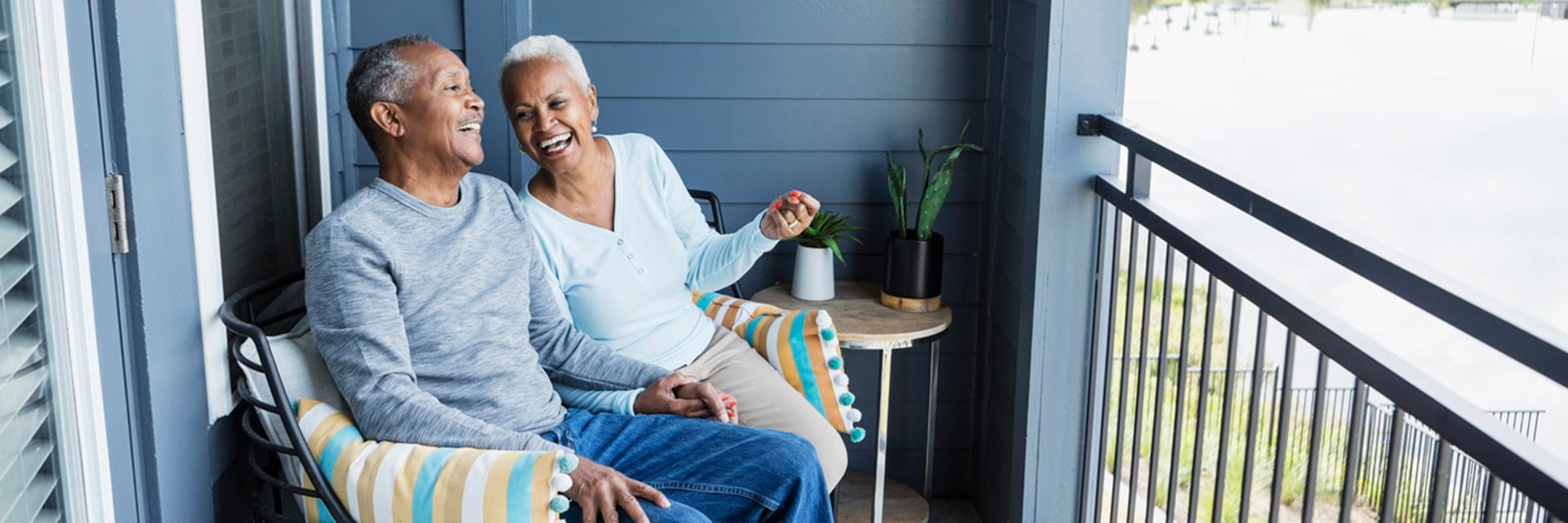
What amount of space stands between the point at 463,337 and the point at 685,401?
42 centimetres

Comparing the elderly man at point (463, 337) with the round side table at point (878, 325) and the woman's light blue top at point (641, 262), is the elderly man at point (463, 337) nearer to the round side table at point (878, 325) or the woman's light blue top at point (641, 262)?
the woman's light blue top at point (641, 262)

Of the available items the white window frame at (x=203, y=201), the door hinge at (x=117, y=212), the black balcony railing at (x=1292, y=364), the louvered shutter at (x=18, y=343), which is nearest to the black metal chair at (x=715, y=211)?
the black balcony railing at (x=1292, y=364)

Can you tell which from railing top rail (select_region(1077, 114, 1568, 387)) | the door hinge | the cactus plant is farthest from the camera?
the cactus plant

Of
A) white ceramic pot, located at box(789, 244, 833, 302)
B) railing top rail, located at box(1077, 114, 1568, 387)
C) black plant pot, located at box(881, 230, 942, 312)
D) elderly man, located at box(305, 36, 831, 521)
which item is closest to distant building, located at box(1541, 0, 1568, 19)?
black plant pot, located at box(881, 230, 942, 312)

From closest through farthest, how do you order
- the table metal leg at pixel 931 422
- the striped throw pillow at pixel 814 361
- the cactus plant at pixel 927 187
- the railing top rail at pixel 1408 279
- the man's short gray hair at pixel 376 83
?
the railing top rail at pixel 1408 279 < the man's short gray hair at pixel 376 83 < the striped throw pillow at pixel 814 361 < the cactus plant at pixel 927 187 < the table metal leg at pixel 931 422

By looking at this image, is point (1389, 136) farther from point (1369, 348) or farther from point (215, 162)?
point (215, 162)

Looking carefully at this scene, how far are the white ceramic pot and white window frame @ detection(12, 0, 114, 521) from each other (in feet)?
5.22

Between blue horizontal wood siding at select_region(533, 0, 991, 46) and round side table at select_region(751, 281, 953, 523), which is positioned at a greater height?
blue horizontal wood siding at select_region(533, 0, 991, 46)

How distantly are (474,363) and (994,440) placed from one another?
1.49 m

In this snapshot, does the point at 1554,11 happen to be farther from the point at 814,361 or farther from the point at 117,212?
the point at 117,212

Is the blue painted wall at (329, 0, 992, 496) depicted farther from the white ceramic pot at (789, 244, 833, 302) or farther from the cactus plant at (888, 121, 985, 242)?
the white ceramic pot at (789, 244, 833, 302)

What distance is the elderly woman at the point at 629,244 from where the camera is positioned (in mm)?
2287

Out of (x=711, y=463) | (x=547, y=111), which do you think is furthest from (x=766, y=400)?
(x=547, y=111)

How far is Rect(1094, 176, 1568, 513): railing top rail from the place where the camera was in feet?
3.85
